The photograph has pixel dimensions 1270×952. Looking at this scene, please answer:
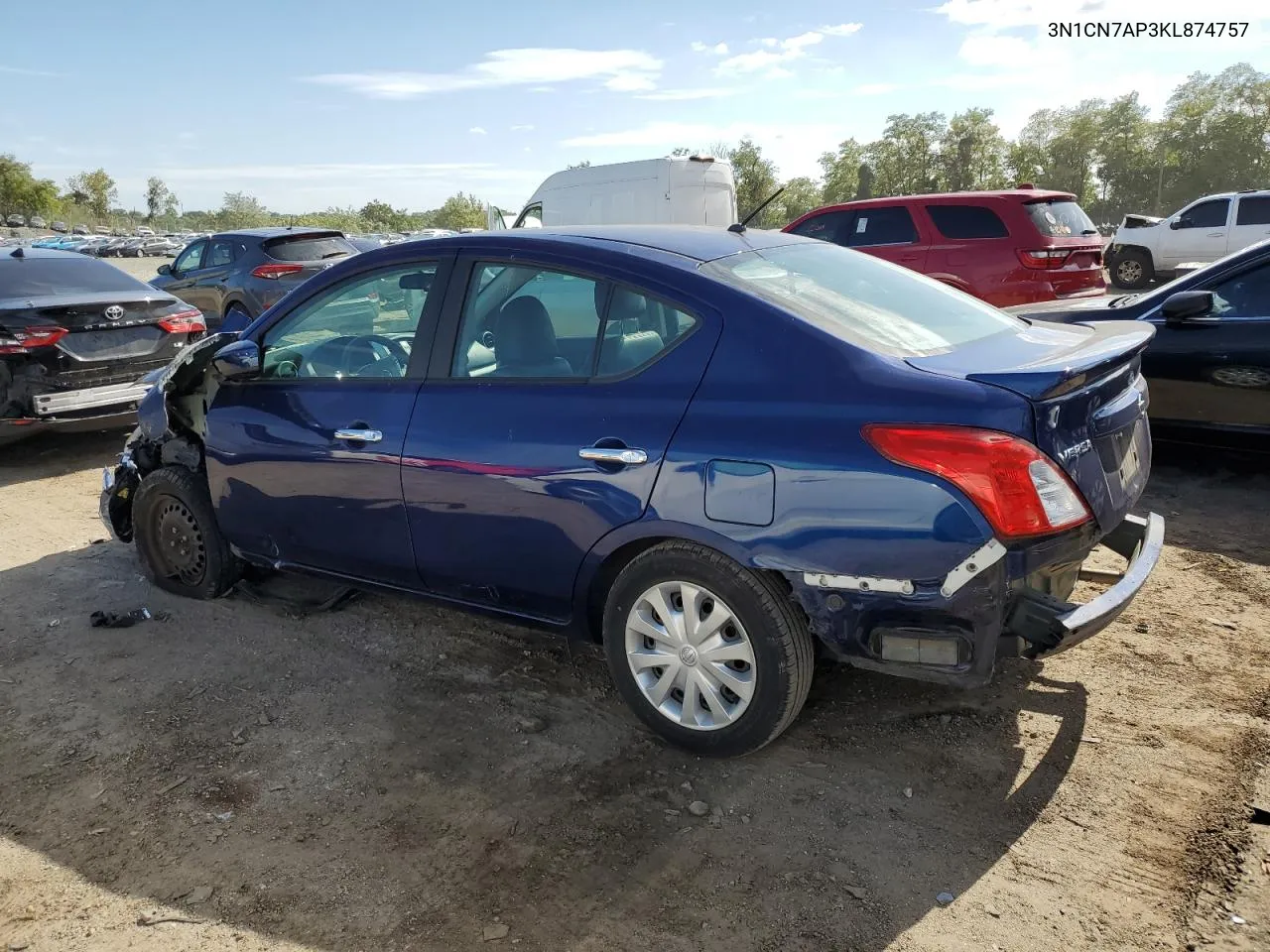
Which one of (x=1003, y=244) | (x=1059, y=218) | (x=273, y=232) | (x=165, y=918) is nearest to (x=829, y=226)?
(x=1003, y=244)

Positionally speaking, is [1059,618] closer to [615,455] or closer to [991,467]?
[991,467]

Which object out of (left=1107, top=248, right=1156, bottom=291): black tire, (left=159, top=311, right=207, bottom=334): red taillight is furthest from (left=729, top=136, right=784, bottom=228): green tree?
(left=159, top=311, right=207, bottom=334): red taillight

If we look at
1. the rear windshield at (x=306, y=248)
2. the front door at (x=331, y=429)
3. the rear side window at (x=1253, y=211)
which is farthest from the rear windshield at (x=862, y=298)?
the rear side window at (x=1253, y=211)

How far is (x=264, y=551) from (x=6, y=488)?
3.94m

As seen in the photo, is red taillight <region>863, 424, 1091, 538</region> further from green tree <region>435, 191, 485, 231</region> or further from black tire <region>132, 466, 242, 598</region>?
green tree <region>435, 191, 485, 231</region>

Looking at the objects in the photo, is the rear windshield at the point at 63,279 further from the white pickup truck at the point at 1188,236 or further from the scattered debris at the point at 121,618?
the white pickup truck at the point at 1188,236

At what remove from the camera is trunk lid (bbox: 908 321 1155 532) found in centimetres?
266

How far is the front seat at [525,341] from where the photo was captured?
339 centimetres

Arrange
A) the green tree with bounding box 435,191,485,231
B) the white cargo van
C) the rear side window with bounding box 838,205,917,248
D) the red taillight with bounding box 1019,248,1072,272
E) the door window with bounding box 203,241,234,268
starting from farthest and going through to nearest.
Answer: the green tree with bounding box 435,191,485,231 < the white cargo van < the door window with bounding box 203,241,234,268 < the rear side window with bounding box 838,205,917,248 < the red taillight with bounding box 1019,248,1072,272

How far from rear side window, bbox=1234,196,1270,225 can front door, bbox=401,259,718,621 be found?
58.3ft

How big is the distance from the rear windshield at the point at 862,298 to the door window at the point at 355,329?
4.15 feet

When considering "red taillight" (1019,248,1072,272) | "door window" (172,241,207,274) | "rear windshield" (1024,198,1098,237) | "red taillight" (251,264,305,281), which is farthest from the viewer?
"door window" (172,241,207,274)

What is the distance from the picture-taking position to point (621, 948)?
2.37 meters

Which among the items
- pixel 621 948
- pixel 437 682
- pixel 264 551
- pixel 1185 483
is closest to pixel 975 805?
pixel 621 948
